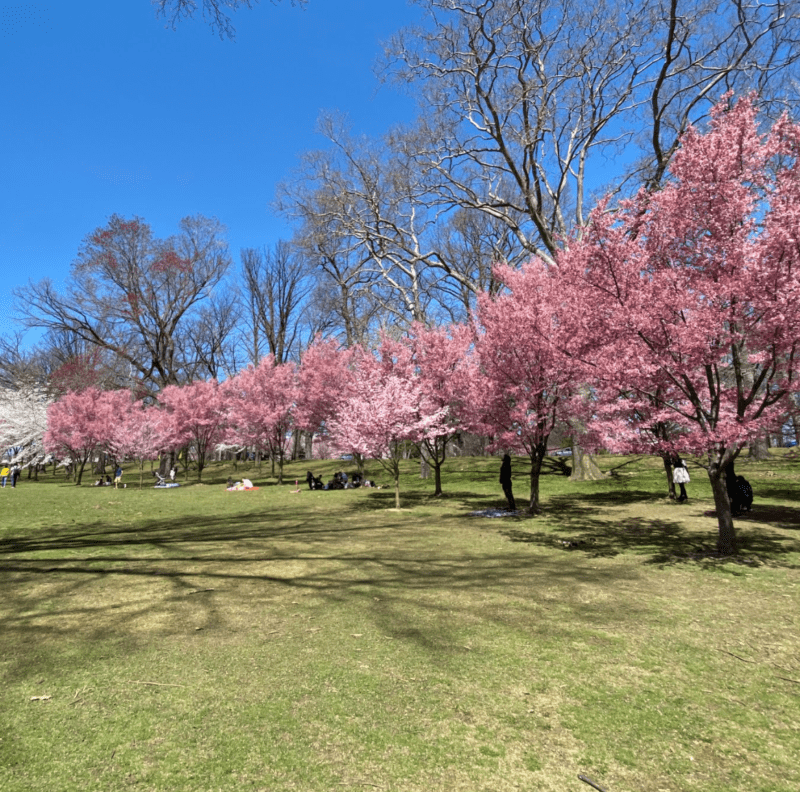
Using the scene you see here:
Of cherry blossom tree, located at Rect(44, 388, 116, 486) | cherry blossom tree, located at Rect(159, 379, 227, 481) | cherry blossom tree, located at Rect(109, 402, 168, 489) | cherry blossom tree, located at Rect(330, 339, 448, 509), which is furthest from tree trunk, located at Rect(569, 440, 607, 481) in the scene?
cherry blossom tree, located at Rect(44, 388, 116, 486)

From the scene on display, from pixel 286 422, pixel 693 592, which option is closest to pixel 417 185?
pixel 286 422

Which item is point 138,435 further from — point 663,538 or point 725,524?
point 725,524

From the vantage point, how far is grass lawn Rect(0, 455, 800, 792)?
2969 millimetres

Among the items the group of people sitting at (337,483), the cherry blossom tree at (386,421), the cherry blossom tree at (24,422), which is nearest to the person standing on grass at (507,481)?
the cherry blossom tree at (386,421)

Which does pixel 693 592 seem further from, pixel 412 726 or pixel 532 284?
pixel 532 284

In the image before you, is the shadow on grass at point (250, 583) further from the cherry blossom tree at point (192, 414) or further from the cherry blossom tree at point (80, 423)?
the cherry blossom tree at point (80, 423)

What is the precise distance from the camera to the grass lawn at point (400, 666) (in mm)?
2969

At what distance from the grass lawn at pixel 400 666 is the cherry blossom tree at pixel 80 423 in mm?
24940

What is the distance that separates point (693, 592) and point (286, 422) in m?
26.9

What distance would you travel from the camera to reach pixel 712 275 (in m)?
7.46

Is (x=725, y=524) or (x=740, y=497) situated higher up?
→ (x=725, y=524)

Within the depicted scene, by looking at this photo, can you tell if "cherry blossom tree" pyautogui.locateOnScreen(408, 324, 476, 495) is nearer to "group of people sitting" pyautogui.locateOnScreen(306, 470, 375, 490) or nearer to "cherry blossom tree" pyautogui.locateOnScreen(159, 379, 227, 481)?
"group of people sitting" pyautogui.locateOnScreen(306, 470, 375, 490)

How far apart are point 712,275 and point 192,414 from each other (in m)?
32.1

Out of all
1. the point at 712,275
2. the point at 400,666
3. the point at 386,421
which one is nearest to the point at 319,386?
the point at 386,421
